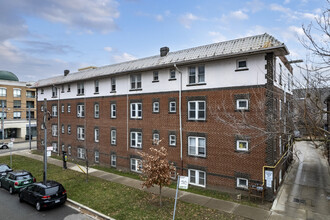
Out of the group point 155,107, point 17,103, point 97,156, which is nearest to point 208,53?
point 155,107

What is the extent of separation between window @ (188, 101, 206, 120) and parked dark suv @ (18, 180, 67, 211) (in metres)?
10.7

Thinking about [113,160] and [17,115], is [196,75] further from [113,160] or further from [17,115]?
[17,115]

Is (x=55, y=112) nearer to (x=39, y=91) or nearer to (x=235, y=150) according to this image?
(x=39, y=91)

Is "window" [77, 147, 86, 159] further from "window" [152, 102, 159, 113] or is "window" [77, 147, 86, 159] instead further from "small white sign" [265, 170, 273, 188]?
"small white sign" [265, 170, 273, 188]

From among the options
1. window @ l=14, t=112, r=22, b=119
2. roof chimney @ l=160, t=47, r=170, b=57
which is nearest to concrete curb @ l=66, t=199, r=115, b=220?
roof chimney @ l=160, t=47, r=170, b=57

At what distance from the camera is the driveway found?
11.8 metres

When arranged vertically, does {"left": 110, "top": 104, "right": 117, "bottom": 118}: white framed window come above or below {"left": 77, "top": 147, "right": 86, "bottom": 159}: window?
above

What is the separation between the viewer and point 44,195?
12625mm

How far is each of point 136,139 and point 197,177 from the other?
7.34 meters

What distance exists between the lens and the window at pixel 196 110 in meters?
16.4

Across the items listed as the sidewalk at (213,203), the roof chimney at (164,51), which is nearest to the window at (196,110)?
the sidewalk at (213,203)

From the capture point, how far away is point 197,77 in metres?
16.7

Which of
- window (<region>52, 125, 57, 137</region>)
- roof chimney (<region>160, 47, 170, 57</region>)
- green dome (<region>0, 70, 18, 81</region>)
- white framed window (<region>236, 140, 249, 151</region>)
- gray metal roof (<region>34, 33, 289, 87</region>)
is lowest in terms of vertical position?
window (<region>52, 125, 57, 137</region>)

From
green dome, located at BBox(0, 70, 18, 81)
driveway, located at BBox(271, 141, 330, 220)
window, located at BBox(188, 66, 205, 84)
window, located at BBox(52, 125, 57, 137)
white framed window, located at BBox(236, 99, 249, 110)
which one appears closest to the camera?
driveway, located at BBox(271, 141, 330, 220)
